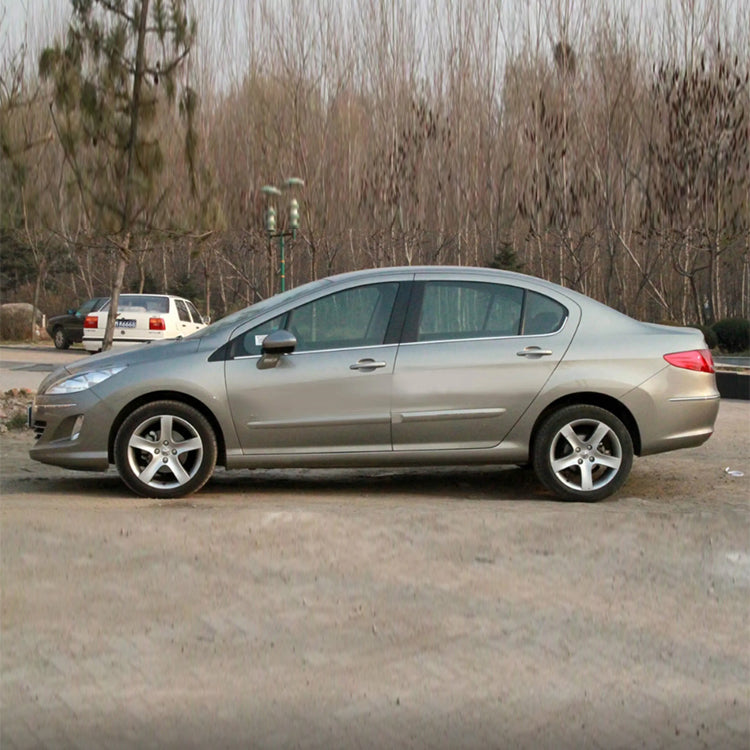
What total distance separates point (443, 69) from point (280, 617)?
43492mm

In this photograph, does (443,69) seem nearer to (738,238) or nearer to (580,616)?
(738,238)

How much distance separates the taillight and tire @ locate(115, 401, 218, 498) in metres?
3.14

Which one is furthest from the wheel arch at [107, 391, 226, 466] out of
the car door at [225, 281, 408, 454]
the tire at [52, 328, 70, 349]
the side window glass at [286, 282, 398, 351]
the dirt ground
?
the tire at [52, 328, 70, 349]

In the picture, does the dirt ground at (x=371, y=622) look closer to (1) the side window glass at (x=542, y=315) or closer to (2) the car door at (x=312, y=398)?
(2) the car door at (x=312, y=398)

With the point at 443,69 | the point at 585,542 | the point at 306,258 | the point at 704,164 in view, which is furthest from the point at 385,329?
the point at 306,258

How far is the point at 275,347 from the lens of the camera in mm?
7828

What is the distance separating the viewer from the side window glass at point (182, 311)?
2931 cm

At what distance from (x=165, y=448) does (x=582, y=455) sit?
109 inches

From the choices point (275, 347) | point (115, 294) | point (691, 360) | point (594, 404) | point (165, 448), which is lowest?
point (165, 448)

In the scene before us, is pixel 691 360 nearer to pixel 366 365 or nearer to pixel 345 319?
pixel 366 365

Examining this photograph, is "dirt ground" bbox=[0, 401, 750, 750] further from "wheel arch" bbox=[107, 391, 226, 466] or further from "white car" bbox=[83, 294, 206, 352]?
"white car" bbox=[83, 294, 206, 352]

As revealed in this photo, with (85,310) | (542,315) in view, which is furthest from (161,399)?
(85,310)

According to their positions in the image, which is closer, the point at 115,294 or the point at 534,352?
the point at 534,352

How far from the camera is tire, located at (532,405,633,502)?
7848mm
